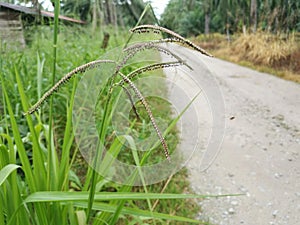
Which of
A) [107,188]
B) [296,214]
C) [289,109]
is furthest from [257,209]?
[289,109]

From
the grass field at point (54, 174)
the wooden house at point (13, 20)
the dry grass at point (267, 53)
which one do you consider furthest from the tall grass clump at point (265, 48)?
the wooden house at point (13, 20)

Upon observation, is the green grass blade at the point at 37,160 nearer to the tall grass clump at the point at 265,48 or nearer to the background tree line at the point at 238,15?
the background tree line at the point at 238,15

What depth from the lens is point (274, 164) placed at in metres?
1.79

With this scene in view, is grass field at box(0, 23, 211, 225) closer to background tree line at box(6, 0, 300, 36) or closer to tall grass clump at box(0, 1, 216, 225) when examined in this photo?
tall grass clump at box(0, 1, 216, 225)

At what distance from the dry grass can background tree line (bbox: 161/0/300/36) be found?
339 mm

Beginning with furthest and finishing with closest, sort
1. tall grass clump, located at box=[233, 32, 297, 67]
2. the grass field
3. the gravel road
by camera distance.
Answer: tall grass clump, located at box=[233, 32, 297, 67] → the gravel road → the grass field

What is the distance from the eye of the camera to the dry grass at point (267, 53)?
4.81 metres

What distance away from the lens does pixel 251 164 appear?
1.84 m

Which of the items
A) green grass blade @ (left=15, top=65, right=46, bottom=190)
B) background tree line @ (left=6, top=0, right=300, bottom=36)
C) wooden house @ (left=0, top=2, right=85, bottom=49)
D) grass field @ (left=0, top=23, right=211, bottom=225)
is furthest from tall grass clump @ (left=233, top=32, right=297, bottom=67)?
green grass blade @ (left=15, top=65, right=46, bottom=190)

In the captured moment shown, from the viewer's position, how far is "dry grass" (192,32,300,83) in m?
4.81

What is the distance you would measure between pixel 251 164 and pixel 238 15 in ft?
33.9

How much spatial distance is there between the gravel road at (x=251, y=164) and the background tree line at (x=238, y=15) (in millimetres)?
824

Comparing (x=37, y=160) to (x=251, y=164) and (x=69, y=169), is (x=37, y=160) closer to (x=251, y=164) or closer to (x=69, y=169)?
(x=69, y=169)

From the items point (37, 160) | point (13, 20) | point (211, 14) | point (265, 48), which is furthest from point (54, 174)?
point (211, 14)
